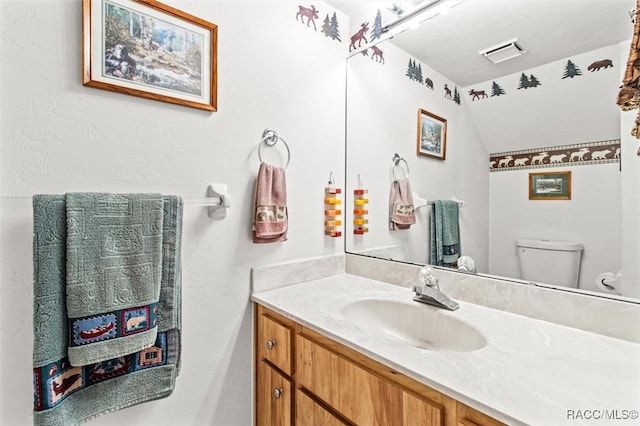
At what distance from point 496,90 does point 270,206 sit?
0.97 metres

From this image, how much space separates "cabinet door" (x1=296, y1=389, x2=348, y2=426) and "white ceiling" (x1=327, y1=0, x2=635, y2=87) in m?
1.28

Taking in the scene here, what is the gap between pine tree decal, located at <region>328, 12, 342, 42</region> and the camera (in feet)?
5.03

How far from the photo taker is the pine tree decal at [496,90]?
1.12 meters

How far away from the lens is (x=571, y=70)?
3.12 ft

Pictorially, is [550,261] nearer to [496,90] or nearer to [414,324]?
[414,324]

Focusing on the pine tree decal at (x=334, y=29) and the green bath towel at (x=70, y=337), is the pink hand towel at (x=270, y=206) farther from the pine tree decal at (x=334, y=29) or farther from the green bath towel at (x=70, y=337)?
the pine tree decal at (x=334, y=29)

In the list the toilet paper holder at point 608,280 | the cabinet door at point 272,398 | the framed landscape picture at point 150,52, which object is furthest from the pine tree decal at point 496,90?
the cabinet door at point 272,398

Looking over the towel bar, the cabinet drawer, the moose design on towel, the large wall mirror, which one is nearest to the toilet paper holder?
the large wall mirror

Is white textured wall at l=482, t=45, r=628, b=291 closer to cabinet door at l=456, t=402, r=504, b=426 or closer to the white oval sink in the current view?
the white oval sink

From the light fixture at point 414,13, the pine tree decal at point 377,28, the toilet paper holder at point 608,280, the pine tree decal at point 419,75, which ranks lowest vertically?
the toilet paper holder at point 608,280

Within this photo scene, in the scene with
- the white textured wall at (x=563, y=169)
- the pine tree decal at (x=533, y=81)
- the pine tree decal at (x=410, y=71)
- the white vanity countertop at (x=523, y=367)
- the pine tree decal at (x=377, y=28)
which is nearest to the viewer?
the white vanity countertop at (x=523, y=367)

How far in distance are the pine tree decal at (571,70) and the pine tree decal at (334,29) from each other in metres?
1.02

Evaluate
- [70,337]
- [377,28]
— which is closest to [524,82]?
[377,28]

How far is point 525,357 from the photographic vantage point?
2.42 ft
